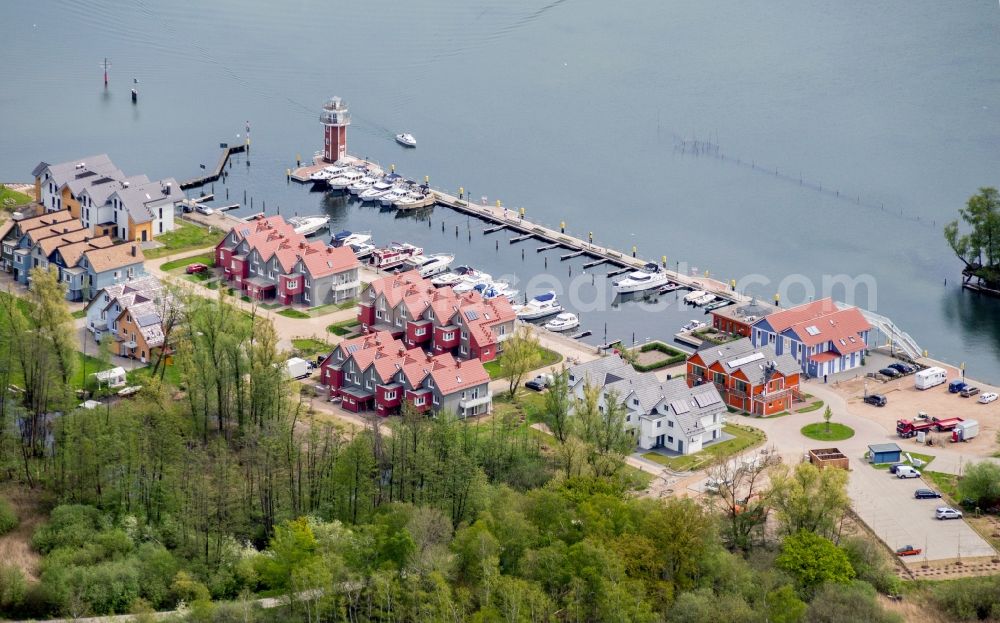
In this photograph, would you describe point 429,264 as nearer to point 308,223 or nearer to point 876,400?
point 308,223

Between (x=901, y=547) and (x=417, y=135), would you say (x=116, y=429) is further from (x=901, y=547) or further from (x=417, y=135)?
(x=417, y=135)

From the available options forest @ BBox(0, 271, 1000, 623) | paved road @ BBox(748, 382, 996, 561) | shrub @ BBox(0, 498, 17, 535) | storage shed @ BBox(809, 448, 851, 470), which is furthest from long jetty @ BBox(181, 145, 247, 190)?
storage shed @ BBox(809, 448, 851, 470)

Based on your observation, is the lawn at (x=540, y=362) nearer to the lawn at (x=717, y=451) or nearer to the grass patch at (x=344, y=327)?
the grass patch at (x=344, y=327)

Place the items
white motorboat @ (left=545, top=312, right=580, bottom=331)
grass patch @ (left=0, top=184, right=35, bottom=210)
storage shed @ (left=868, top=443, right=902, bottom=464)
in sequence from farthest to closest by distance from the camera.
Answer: grass patch @ (left=0, top=184, right=35, bottom=210) < white motorboat @ (left=545, top=312, right=580, bottom=331) < storage shed @ (left=868, top=443, right=902, bottom=464)

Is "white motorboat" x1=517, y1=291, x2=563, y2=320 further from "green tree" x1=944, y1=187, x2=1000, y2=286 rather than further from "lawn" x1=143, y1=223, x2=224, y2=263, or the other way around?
"green tree" x1=944, y1=187, x2=1000, y2=286

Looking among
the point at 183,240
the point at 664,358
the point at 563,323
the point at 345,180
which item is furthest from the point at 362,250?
the point at 664,358

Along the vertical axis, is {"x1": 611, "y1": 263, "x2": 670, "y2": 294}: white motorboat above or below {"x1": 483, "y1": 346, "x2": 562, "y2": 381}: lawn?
above

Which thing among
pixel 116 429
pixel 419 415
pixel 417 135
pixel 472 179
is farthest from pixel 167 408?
pixel 417 135
